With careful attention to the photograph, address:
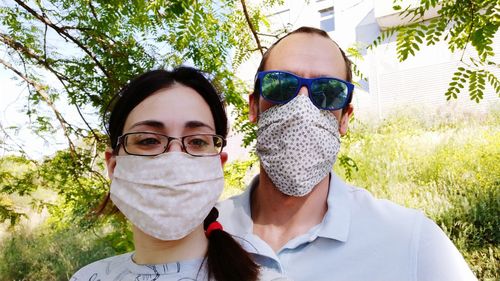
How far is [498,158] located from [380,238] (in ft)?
16.2

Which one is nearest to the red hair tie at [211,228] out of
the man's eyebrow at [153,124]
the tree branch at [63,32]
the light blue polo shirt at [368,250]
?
the light blue polo shirt at [368,250]

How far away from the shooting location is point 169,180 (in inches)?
50.0

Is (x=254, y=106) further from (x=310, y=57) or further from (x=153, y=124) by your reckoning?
(x=153, y=124)

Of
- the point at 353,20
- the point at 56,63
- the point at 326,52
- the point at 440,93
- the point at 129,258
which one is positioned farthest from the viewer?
the point at 353,20

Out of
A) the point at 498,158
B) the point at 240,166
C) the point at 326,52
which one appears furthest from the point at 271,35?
the point at 498,158

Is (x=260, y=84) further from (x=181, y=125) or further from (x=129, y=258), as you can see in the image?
(x=129, y=258)

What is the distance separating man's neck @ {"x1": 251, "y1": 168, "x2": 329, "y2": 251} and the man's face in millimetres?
310

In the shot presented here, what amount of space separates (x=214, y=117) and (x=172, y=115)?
0.57 feet

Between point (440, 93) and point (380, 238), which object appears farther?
point (440, 93)

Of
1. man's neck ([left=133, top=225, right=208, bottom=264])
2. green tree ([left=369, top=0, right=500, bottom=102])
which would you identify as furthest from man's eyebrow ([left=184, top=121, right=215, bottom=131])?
green tree ([left=369, top=0, right=500, bottom=102])

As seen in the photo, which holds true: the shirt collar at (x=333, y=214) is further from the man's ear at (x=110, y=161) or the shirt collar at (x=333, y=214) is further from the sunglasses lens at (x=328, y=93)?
the man's ear at (x=110, y=161)

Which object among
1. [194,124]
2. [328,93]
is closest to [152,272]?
[194,124]

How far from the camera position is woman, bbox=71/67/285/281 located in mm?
1218

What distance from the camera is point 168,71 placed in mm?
1384
